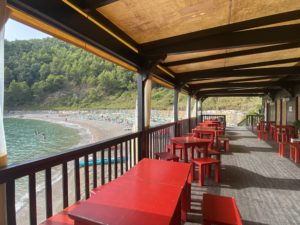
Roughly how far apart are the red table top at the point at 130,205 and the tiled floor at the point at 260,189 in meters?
1.37

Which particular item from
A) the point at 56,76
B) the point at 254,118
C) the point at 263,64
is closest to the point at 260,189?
the point at 263,64

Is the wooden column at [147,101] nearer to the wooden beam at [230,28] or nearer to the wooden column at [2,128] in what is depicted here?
the wooden beam at [230,28]

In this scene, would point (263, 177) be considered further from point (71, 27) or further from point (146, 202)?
point (71, 27)

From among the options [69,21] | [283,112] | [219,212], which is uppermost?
[69,21]

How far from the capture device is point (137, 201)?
1391mm

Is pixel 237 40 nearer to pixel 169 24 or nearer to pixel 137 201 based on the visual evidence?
pixel 169 24

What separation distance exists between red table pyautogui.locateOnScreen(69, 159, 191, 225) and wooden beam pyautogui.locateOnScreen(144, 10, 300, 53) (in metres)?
2.49

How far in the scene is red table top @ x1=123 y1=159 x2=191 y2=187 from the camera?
1.79m

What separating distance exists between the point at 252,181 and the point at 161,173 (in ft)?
9.17

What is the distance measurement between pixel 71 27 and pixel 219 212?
2288 mm

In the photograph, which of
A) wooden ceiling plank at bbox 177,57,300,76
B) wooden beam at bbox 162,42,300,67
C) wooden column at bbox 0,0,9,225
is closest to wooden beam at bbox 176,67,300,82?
wooden ceiling plank at bbox 177,57,300,76

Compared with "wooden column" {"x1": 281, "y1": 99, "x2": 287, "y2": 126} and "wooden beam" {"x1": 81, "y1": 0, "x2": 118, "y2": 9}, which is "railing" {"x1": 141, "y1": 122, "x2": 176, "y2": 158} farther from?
A: "wooden column" {"x1": 281, "y1": 99, "x2": 287, "y2": 126}

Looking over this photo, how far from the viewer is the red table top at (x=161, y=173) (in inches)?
70.6

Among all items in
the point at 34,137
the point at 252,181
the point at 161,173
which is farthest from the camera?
the point at 34,137
